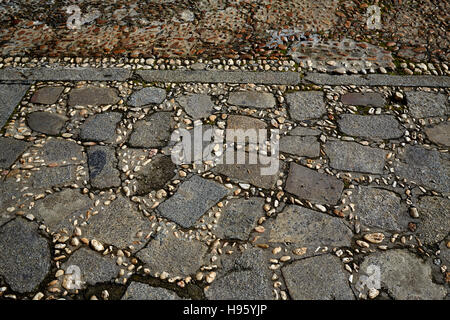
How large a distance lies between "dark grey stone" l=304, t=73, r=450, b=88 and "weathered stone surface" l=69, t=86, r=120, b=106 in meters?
1.78

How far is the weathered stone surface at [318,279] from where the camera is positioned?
6.23ft

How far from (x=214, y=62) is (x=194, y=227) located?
6.05 ft

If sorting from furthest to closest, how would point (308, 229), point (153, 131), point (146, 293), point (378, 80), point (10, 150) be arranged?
point (378, 80)
point (153, 131)
point (10, 150)
point (308, 229)
point (146, 293)

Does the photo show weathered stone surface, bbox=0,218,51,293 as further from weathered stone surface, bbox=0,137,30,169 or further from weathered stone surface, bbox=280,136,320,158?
weathered stone surface, bbox=280,136,320,158

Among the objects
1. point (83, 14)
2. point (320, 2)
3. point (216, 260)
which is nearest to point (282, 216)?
point (216, 260)

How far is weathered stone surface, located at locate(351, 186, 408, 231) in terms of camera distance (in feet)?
7.20

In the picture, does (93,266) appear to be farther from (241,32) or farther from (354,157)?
(241,32)

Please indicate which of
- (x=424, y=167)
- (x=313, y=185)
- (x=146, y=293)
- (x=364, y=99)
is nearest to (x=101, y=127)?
(x=146, y=293)

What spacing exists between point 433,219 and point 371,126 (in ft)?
2.95

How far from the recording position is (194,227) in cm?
217

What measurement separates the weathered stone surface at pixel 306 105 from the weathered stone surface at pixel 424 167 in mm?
732

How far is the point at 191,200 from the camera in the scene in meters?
2.30
